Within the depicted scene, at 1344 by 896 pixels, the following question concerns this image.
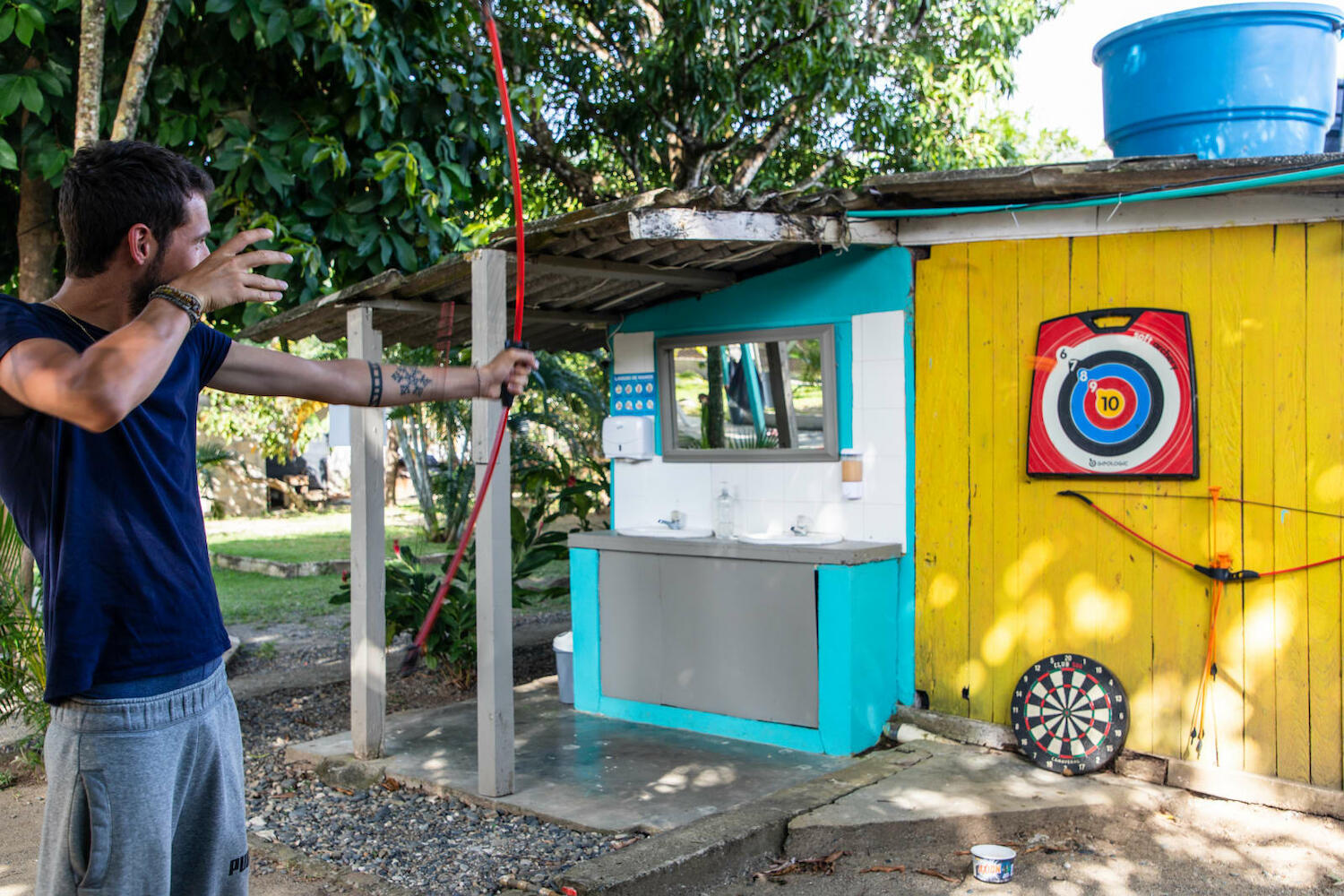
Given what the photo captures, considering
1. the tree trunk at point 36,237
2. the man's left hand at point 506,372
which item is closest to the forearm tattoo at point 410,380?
the man's left hand at point 506,372

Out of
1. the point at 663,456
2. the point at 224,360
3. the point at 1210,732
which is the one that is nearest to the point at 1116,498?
the point at 1210,732

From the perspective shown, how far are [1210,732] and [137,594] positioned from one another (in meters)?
4.31

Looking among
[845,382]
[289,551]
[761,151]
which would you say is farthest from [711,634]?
[289,551]

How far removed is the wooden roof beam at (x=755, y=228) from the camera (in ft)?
14.8

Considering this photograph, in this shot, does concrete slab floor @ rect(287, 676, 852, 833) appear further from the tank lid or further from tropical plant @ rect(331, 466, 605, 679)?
the tank lid

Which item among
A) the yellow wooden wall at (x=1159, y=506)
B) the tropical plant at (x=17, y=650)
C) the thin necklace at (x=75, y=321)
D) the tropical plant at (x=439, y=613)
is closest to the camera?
the thin necklace at (x=75, y=321)

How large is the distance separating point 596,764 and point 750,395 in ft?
7.25

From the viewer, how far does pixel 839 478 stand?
5.86 metres

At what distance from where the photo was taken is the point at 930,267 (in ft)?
18.0

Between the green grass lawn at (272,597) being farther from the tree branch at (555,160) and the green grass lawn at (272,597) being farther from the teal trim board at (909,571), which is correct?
the teal trim board at (909,571)

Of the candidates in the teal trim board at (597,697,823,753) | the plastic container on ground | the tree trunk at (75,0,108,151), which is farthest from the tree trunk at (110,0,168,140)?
the teal trim board at (597,697,823,753)

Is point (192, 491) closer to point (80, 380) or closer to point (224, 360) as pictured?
point (224, 360)

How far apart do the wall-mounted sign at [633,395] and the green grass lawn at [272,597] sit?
502cm

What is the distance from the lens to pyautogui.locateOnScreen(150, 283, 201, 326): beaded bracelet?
1856 mm
